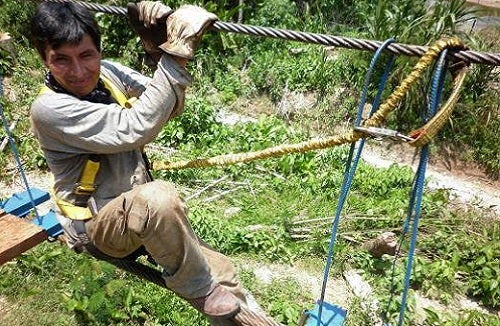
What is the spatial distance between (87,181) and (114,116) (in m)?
0.33

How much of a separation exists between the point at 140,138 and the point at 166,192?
0.21m

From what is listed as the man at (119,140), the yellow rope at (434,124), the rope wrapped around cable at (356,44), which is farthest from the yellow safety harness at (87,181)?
the yellow rope at (434,124)

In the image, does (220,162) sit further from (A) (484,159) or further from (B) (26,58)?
(B) (26,58)

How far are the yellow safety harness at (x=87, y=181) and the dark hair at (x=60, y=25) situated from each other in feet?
0.60

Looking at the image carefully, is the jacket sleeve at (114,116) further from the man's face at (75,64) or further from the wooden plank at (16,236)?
the wooden plank at (16,236)

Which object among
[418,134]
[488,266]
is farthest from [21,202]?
[488,266]

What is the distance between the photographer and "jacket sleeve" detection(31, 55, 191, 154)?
1.75m

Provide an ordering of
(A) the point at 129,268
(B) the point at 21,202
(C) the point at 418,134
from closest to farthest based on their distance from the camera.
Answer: (C) the point at 418,134 → (A) the point at 129,268 → (B) the point at 21,202

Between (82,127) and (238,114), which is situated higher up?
(82,127)

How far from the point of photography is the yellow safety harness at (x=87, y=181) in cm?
194

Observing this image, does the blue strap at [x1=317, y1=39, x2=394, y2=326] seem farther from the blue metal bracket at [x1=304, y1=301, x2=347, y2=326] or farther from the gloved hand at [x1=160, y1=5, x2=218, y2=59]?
the gloved hand at [x1=160, y1=5, x2=218, y2=59]

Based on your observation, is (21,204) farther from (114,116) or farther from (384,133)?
(384,133)

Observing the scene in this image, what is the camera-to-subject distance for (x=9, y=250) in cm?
206

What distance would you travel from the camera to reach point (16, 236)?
2.13 m
